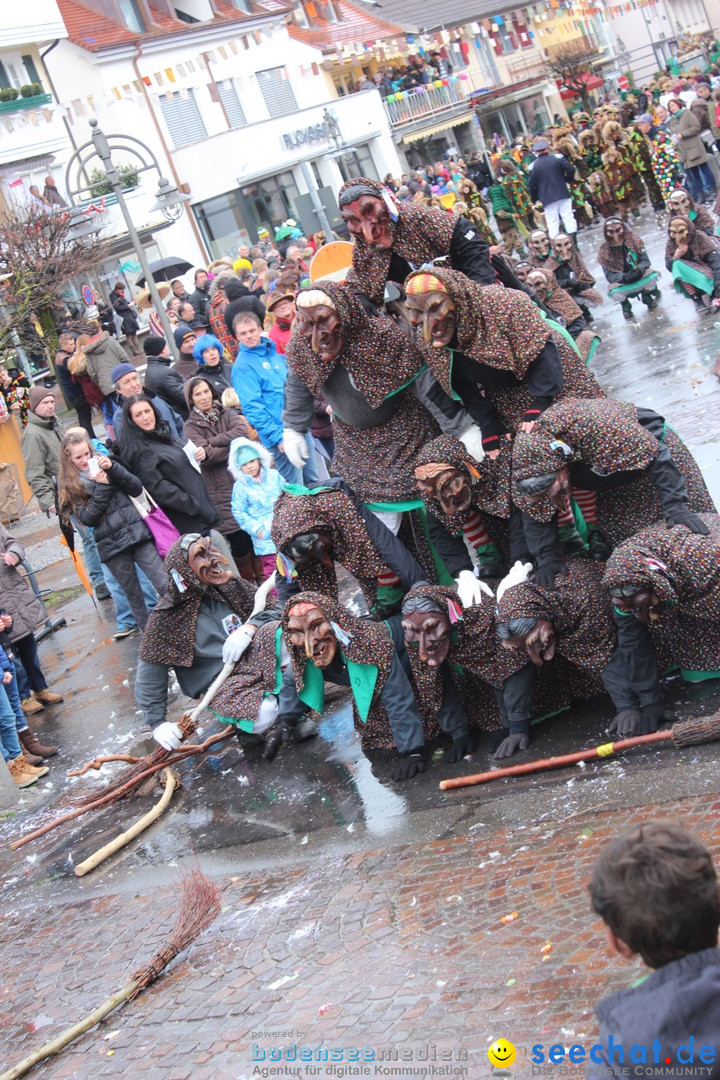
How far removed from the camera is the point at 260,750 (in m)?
7.51

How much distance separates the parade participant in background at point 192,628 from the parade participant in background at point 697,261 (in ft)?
23.5

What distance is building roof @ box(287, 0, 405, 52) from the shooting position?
4734 centimetres

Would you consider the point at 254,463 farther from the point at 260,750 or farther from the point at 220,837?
the point at 220,837

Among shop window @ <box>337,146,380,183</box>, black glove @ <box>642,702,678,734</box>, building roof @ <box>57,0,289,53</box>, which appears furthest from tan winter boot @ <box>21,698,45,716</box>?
shop window @ <box>337,146,380,183</box>

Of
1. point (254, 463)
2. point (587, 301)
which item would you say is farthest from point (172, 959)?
point (587, 301)

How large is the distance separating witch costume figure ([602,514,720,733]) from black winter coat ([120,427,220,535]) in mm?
4553

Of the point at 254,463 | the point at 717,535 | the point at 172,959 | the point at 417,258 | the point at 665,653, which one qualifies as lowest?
the point at 172,959

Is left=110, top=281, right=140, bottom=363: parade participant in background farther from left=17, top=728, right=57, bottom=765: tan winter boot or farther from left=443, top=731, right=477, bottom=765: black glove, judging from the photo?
left=443, top=731, right=477, bottom=765: black glove

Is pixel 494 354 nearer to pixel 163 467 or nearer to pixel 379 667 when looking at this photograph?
pixel 379 667

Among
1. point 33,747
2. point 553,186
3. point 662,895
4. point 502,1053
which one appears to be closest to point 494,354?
point 502,1053

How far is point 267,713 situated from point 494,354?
8.51ft

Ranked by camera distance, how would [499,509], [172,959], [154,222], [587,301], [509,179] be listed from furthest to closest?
1. [154,222]
2. [509,179]
3. [587,301]
4. [499,509]
5. [172,959]

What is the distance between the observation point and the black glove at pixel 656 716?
553 cm

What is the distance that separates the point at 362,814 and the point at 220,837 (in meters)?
0.93
